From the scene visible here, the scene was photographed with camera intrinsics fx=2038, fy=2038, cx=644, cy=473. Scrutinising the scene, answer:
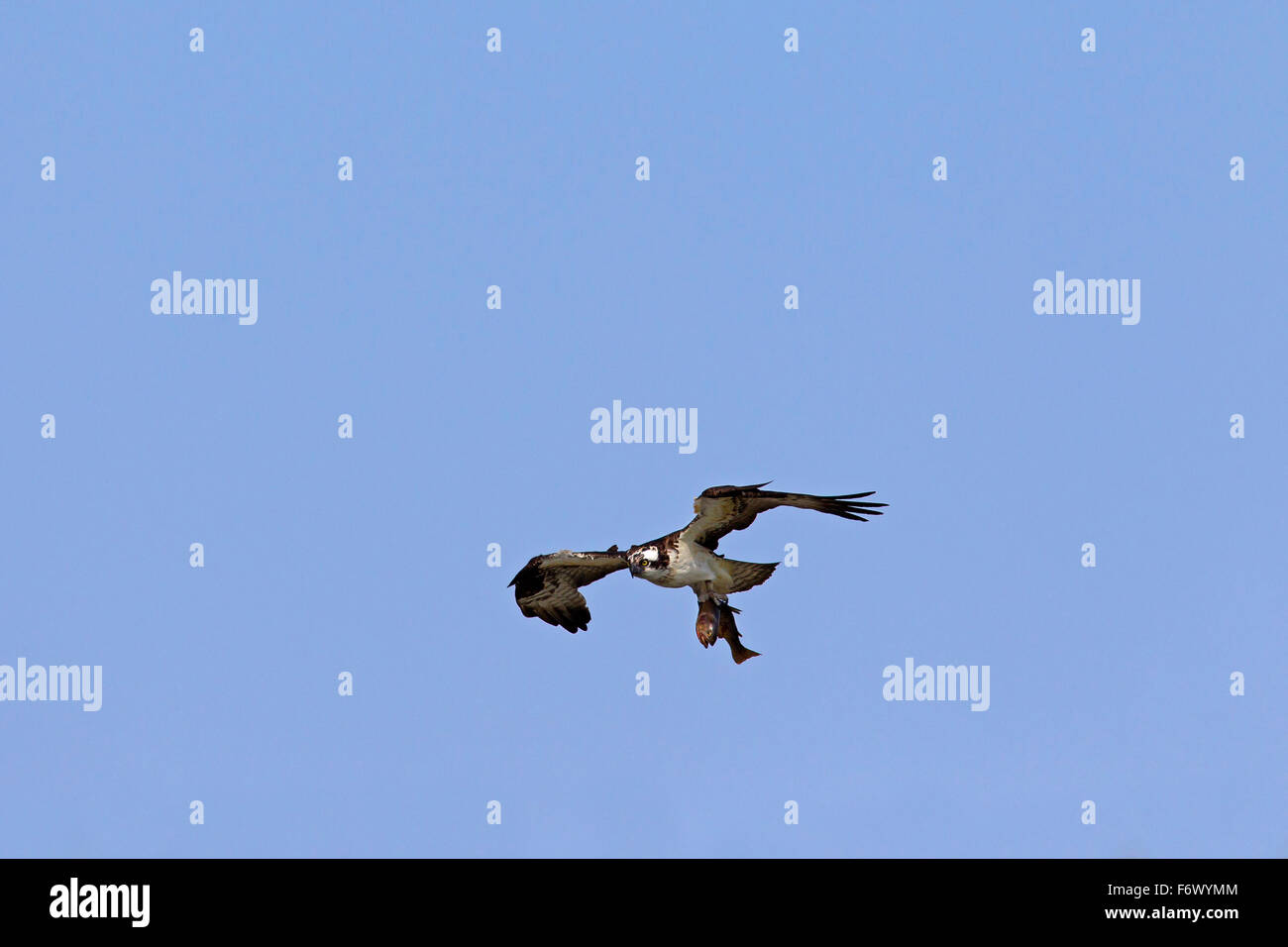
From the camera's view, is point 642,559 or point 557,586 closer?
point 642,559

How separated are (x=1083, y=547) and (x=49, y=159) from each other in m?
30.7

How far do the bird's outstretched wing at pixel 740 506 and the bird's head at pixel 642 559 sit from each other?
774 mm

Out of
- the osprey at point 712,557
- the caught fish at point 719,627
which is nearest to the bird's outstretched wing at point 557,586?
the osprey at point 712,557

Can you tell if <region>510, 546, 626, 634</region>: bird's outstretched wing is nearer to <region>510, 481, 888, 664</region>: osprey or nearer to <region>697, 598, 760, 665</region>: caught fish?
<region>510, 481, 888, 664</region>: osprey

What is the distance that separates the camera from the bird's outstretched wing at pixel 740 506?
40.9 meters

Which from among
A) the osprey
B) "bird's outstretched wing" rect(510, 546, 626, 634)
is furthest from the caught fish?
"bird's outstretched wing" rect(510, 546, 626, 634)

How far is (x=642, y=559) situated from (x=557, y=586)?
4.24 meters

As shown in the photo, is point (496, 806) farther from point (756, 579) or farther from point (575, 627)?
point (756, 579)

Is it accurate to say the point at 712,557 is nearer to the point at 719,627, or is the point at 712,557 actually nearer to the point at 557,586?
the point at 719,627

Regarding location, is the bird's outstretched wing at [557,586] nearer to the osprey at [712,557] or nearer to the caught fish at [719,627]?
the osprey at [712,557]

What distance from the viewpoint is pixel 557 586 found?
46125 millimetres

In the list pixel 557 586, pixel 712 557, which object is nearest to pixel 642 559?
pixel 712 557

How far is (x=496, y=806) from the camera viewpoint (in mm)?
47531
